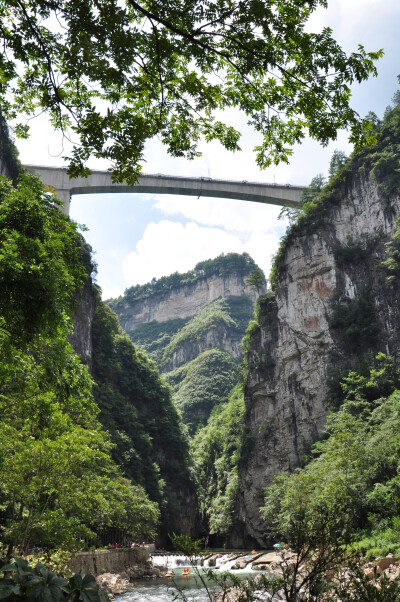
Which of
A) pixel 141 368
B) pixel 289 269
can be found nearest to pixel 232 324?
pixel 141 368

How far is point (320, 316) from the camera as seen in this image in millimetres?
36125

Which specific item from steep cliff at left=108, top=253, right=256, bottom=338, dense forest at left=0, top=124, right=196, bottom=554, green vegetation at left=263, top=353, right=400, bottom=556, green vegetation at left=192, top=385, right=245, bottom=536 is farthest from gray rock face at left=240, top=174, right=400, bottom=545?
steep cliff at left=108, top=253, right=256, bottom=338

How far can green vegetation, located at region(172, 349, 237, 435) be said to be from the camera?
2874 inches

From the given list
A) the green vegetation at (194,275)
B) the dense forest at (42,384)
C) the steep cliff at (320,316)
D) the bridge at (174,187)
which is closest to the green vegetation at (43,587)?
the dense forest at (42,384)

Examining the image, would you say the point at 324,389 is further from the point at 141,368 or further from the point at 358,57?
the point at 358,57

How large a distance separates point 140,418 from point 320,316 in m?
21.5

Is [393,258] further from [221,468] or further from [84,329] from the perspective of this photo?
[221,468]

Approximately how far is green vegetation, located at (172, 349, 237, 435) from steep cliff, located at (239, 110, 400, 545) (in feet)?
93.1

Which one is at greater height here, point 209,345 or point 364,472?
point 209,345

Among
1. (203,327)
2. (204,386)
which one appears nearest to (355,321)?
(204,386)

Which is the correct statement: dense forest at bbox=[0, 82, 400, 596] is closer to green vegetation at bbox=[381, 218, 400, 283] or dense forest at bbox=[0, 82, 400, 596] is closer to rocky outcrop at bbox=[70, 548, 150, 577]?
green vegetation at bbox=[381, 218, 400, 283]

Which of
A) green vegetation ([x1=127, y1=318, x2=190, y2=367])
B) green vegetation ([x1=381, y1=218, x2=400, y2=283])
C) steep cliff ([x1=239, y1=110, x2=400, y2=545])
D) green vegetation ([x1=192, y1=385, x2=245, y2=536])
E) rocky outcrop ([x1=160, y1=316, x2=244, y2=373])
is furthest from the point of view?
green vegetation ([x1=127, y1=318, x2=190, y2=367])

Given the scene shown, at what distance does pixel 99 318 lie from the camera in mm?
44250

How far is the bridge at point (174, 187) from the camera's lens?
35.9 meters
